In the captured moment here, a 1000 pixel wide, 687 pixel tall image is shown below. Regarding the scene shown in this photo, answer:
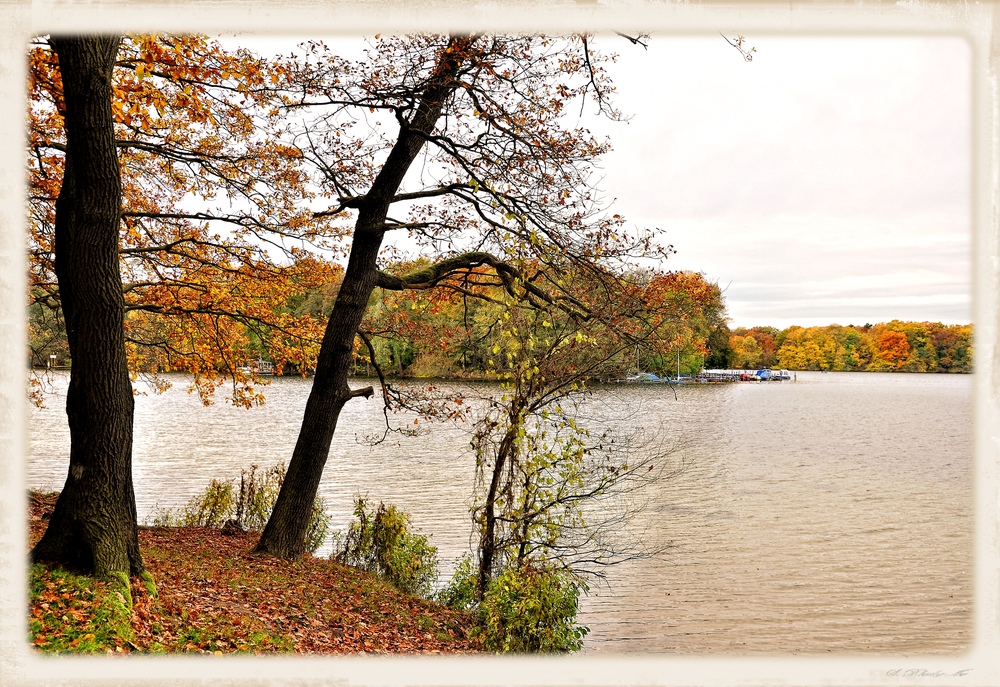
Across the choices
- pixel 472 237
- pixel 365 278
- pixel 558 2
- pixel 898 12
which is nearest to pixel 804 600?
pixel 472 237

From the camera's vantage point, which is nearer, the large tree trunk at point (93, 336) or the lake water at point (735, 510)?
the large tree trunk at point (93, 336)

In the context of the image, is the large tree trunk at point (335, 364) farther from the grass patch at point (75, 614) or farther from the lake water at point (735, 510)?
the grass patch at point (75, 614)

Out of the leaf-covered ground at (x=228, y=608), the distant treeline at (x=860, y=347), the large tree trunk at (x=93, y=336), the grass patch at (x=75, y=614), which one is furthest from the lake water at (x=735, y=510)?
the distant treeline at (x=860, y=347)

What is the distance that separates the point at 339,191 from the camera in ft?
33.0

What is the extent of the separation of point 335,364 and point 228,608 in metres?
3.65

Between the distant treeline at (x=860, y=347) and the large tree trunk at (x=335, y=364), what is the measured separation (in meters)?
41.3

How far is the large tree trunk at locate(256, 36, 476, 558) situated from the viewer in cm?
938

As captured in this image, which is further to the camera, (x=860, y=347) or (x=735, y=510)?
(x=860, y=347)

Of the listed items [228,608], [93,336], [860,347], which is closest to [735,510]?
[228,608]

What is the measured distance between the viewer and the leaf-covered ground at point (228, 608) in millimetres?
4844

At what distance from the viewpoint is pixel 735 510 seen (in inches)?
658
